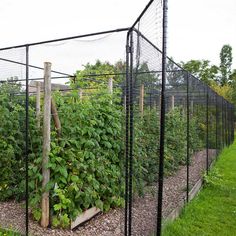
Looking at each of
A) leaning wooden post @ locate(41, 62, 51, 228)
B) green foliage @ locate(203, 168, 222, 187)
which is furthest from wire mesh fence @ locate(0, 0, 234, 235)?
green foliage @ locate(203, 168, 222, 187)

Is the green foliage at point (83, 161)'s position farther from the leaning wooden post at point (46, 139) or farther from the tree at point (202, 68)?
the tree at point (202, 68)

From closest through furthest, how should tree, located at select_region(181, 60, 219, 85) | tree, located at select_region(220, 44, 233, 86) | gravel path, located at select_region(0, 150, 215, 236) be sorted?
1. gravel path, located at select_region(0, 150, 215, 236)
2. tree, located at select_region(181, 60, 219, 85)
3. tree, located at select_region(220, 44, 233, 86)

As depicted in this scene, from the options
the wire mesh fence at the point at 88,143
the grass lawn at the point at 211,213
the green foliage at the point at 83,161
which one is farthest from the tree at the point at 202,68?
the green foliage at the point at 83,161

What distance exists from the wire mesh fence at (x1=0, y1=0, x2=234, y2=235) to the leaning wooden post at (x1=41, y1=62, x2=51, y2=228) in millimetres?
10

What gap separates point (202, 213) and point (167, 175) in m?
1.06

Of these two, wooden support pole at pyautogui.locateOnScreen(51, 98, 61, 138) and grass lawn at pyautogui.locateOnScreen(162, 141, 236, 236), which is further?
grass lawn at pyautogui.locateOnScreen(162, 141, 236, 236)

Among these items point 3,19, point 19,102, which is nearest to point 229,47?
point 3,19

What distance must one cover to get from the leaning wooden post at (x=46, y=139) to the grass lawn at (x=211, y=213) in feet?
4.20

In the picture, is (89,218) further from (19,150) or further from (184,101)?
(184,101)

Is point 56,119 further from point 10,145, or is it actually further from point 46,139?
point 10,145

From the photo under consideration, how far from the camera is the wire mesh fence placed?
2.27 meters

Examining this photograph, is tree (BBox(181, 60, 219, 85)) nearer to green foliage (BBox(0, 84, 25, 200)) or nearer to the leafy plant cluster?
the leafy plant cluster

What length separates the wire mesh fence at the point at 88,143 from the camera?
2273mm

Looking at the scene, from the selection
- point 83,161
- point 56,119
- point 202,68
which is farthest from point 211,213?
point 202,68
